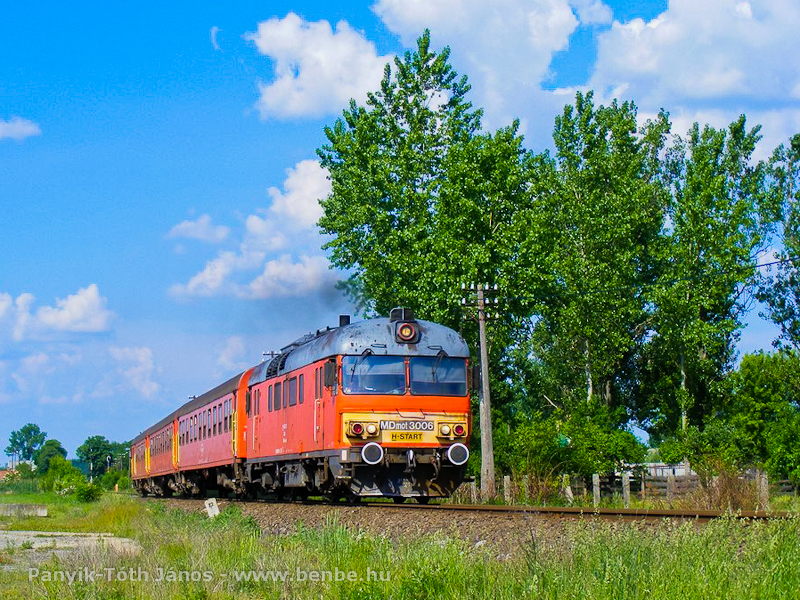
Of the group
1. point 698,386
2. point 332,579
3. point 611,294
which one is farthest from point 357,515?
point 698,386

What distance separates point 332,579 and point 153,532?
30.3 feet

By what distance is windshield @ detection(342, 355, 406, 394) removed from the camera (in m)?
19.9

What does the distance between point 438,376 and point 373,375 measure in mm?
1309

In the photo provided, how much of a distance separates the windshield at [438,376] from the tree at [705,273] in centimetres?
2727

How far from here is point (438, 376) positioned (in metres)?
20.5

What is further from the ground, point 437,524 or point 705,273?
point 705,273

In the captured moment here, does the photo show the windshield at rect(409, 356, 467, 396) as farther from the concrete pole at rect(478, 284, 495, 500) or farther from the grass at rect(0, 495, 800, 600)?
the concrete pole at rect(478, 284, 495, 500)

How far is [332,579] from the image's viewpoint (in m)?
9.80

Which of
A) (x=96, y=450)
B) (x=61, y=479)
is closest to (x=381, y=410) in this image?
(x=61, y=479)

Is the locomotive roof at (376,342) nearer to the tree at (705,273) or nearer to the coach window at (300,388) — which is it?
the coach window at (300,388)

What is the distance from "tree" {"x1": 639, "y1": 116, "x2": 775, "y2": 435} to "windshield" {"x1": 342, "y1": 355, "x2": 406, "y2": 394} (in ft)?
92.3

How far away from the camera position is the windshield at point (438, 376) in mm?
20344

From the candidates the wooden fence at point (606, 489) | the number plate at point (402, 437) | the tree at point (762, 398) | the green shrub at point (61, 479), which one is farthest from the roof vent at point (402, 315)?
the green shrub at point (61, 479)

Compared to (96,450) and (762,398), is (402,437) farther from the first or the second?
(96,450)
